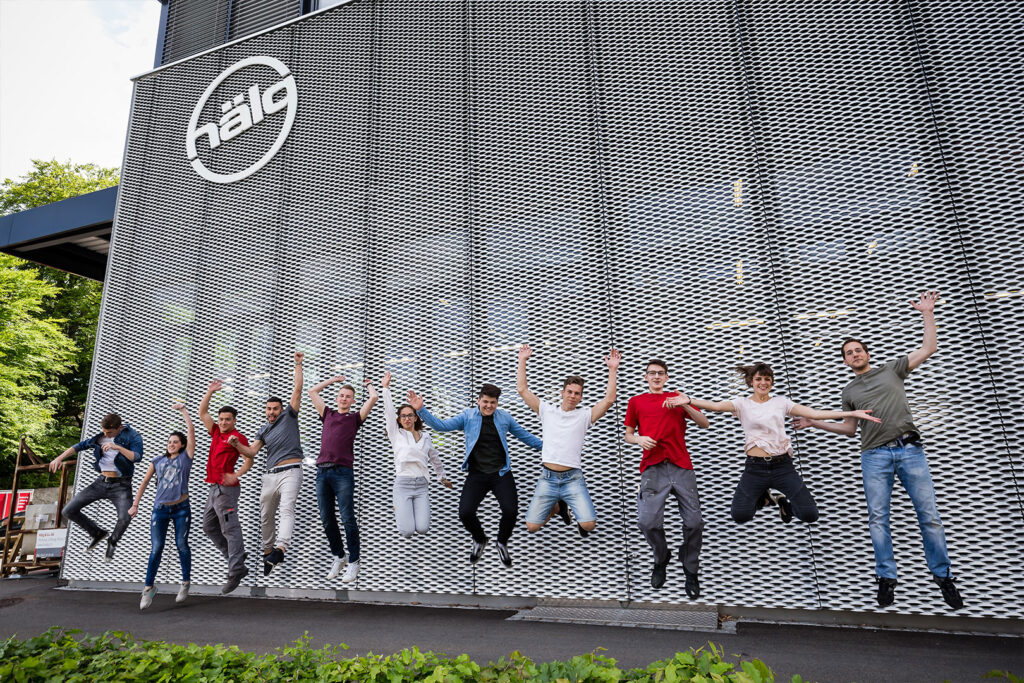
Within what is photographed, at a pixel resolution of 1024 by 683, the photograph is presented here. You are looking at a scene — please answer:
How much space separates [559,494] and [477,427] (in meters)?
0.90

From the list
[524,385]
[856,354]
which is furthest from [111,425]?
[856,354]

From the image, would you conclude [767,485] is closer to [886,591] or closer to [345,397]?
[886,591]

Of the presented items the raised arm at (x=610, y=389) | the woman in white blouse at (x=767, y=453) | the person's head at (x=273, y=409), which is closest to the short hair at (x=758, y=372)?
the woman in white blouse at (x=767, y=453)

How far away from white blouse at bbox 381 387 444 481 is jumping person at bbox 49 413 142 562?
3.34 meters

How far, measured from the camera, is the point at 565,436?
Result: 15.1 ft

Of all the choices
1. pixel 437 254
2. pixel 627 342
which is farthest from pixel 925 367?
pixel 437 254

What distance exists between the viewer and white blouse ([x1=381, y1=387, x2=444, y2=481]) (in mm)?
5152

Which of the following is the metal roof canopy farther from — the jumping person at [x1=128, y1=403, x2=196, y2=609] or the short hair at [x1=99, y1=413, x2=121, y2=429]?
the jumping person at [x1=128, y1=403, x2=196, y2=609]

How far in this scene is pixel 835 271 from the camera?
4.84 m

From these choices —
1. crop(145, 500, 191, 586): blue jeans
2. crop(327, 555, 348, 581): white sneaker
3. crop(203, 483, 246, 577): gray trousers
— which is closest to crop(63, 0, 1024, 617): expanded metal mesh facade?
crop(327, 555, 348, 581): white sneaker

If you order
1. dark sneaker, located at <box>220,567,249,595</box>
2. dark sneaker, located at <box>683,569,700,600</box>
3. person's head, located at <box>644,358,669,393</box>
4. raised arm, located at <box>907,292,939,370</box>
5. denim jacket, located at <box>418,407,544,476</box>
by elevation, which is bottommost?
dark sneaker, located at <box>220,567,249,595</box>

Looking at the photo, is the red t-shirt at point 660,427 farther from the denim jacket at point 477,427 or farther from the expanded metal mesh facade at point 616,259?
the denim jacket at point 477,427

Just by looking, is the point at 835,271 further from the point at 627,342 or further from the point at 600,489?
the point at 600,489

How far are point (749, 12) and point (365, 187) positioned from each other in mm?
4419
